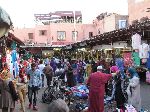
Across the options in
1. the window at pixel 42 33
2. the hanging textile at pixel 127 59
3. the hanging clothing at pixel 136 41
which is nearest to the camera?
the hanging clothing at pixel 136 41

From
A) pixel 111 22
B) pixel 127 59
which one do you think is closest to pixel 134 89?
pixel 127 59

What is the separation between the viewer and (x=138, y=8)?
122 feet

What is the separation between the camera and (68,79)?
749 inches

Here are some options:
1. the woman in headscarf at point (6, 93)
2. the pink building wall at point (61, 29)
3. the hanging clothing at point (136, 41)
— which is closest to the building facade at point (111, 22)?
the pink building wall at point (61, 29)

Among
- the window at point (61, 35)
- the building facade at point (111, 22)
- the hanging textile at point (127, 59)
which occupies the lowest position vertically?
the hanging textile at point (127, 59)

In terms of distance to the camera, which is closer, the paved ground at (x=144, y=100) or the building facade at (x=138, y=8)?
the paved ground at (x=144, y=100)

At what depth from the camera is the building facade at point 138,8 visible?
35.2 m

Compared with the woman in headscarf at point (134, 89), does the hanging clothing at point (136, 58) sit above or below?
above

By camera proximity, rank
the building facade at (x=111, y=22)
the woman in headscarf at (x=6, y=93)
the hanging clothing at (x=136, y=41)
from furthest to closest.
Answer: the building facade at (x=111, y=22) → the hanging clothing at (x=136, y=41) → the woman in headscarf at (x=6, y=93)

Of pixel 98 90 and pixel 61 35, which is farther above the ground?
pixel 61 35

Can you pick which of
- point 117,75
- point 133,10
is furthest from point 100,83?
point 133,10

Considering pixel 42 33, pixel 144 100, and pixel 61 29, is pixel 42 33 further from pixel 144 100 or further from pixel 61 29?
pixel 144 100

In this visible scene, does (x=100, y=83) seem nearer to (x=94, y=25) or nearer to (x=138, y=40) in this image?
(x=138, y=40)

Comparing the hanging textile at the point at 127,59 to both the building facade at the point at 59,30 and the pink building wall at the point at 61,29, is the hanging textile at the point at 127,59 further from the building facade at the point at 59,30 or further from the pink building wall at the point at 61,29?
the pink building wall at the point at 61,29
